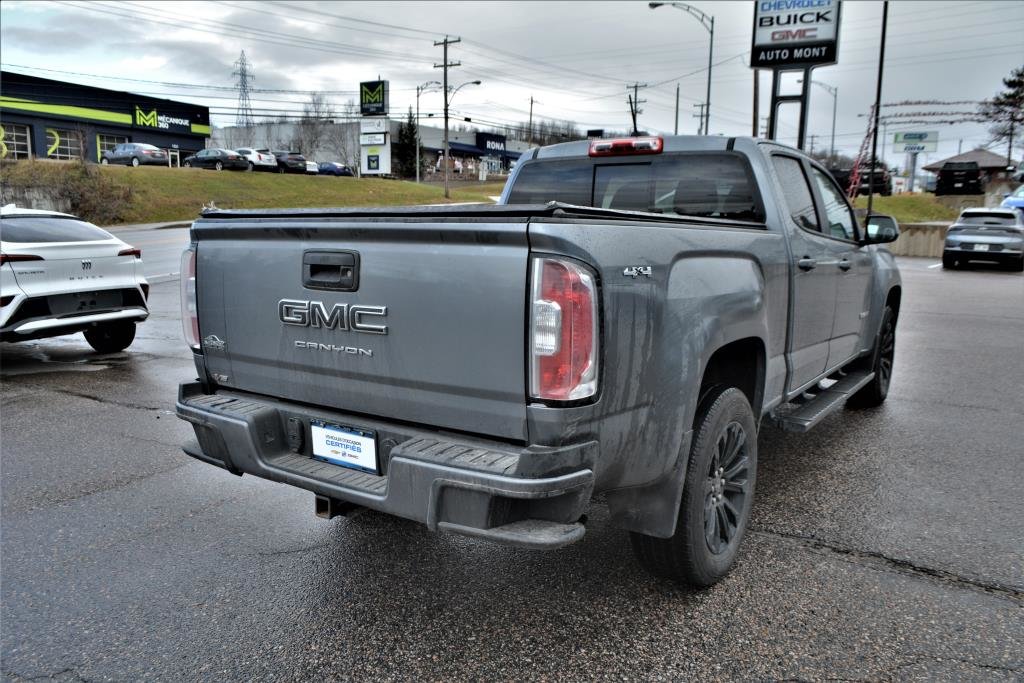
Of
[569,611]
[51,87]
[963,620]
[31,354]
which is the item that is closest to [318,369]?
[569,611]

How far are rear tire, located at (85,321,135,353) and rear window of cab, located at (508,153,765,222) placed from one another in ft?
20.1

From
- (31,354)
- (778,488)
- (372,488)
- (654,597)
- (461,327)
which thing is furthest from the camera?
(31,354)

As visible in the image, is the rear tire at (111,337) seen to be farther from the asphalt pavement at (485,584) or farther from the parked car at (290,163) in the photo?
the parked car at (290,163)

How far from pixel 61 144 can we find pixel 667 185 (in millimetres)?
62149

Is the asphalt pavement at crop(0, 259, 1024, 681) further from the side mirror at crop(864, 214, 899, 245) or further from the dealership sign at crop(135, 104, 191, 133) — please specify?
the dealership sign at crop(135, 104, 191, 133)

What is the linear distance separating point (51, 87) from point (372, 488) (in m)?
63.0

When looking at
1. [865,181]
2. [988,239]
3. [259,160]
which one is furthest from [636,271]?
[259,160]

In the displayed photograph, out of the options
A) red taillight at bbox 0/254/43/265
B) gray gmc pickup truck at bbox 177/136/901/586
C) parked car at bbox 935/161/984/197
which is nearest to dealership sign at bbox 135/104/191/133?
parked car at bbox 935/161/984/197

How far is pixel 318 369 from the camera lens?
3072mm

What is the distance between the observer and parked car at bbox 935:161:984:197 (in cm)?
4706

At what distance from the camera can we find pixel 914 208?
4653 cm

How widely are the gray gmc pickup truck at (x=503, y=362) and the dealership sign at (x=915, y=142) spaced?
326 feet

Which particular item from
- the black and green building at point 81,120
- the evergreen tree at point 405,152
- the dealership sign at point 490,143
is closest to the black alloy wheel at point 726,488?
the black and green building at point 81,120

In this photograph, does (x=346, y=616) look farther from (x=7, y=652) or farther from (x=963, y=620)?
(x=963, y=620)
